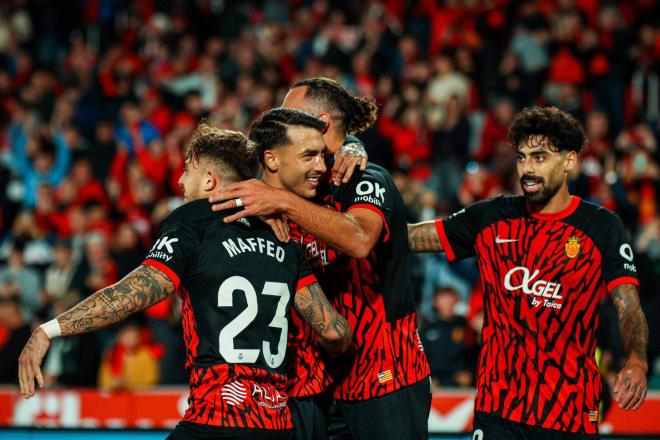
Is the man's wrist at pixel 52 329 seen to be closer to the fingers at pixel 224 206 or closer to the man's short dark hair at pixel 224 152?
the fingers at pixel 224 206

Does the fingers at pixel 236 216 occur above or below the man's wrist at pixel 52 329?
above

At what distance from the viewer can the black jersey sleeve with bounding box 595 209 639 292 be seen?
540cm

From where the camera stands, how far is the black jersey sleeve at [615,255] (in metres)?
5.40

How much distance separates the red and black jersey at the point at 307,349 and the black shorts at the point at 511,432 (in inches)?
34.0

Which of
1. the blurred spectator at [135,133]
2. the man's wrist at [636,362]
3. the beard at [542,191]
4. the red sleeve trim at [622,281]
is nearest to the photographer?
the man's wrist at [636,362]

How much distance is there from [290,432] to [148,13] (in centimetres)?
1463

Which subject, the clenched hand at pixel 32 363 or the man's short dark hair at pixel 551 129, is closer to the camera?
the clenched hand at pixel 32 363

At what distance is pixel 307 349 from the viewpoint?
5336 mm

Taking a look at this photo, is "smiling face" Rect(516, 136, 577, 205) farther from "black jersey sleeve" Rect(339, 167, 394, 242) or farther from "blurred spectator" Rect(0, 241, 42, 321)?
"blurred spectator" Rect(0, 241, 42, 321)

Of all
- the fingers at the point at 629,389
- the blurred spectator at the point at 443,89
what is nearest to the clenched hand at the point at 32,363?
the fingers at the point at 629,389

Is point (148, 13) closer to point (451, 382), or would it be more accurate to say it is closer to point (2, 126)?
point (2, 126)

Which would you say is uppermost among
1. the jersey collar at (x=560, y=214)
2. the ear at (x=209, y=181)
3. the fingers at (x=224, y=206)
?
the ear at (x=209, y=181)

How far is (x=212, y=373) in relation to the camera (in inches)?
177

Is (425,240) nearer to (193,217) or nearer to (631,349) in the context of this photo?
(631,349)
